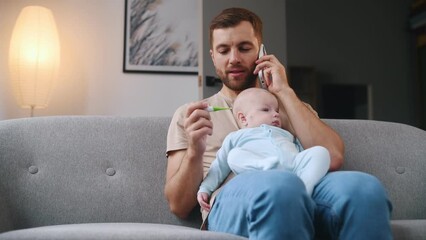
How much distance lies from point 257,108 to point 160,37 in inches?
69.4

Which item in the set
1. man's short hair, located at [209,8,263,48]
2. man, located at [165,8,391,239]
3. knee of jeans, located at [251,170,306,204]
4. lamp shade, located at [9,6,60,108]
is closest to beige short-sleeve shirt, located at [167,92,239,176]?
man, located at [165,8,391,239]

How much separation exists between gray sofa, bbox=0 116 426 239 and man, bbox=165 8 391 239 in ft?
0.60

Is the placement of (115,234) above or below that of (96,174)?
below

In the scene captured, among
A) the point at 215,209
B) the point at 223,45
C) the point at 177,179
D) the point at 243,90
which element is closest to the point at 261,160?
the point at 215,209

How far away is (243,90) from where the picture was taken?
5.17ft

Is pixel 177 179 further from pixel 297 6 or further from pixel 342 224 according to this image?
pixel 297 6

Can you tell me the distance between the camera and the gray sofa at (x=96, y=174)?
154cm

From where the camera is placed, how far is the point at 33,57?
2615 millimetres

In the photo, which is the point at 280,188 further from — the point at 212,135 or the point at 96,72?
the point at 96,72

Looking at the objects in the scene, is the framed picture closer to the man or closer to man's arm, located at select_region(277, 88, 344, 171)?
the man

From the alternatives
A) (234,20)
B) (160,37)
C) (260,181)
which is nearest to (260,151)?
(260,181)

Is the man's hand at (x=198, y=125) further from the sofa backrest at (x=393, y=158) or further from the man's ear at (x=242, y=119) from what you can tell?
the sofa backrest at (x=393, y=158)

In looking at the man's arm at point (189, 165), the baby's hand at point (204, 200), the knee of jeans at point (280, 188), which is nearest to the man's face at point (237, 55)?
the man's arm at point (189, 165)

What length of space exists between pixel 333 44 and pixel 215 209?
4466mm
